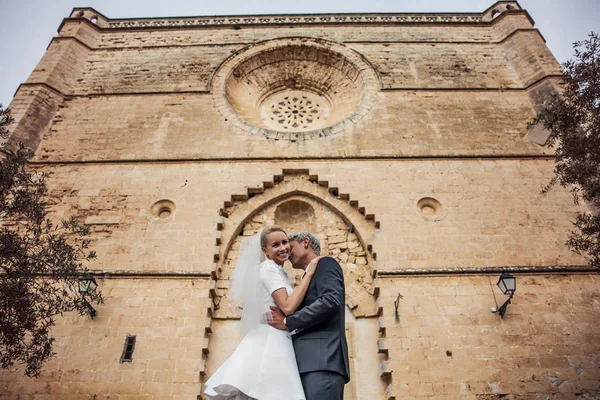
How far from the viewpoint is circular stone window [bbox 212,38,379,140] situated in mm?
9492

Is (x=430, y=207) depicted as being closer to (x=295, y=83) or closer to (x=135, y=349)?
(x=135, y=349)

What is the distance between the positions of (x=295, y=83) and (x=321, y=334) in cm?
898

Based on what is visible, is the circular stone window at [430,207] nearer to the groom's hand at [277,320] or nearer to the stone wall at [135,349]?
A: the stone wall at [135,349]

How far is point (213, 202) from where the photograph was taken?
703 centimetres

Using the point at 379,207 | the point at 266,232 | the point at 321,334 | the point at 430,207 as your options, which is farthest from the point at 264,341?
the point at 430,207

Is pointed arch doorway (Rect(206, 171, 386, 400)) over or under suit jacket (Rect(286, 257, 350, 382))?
over

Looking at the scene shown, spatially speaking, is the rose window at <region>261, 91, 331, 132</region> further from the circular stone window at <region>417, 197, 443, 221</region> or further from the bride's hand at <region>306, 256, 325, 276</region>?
the bride's hand at <region>306, 256, 325, 276</region>

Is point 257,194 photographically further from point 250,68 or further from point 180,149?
point 250,68

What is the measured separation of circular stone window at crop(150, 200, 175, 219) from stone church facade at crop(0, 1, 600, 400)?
0.05 metres

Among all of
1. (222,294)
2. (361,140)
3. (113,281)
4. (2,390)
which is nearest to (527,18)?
(361,140)

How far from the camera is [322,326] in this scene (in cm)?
253

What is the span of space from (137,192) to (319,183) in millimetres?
3247

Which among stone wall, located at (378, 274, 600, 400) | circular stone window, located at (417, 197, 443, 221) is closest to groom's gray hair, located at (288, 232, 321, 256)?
stone wall, located at (378, 274, 600, 400)

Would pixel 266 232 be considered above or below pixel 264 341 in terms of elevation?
above
